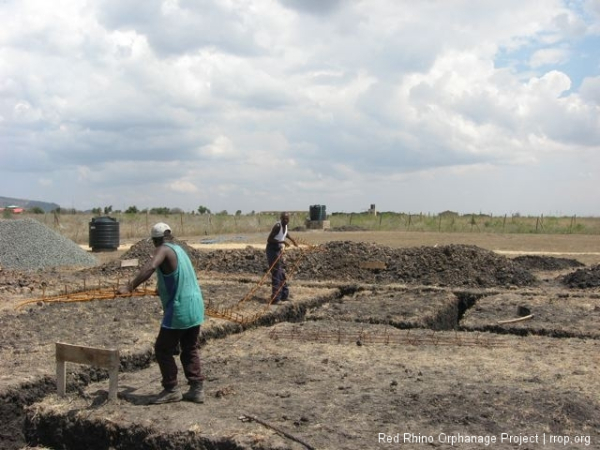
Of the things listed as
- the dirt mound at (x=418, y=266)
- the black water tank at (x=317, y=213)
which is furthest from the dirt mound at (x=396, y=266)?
the black water tank at (x=317, y=213)

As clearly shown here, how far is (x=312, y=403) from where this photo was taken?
6.14 meters

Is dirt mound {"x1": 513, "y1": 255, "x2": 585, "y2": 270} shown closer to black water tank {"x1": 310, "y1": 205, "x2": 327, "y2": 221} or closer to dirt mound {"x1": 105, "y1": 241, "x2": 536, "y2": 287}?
dirt mound {"x1": 105, "y1": 241, "x2": 536, "y2": 287}

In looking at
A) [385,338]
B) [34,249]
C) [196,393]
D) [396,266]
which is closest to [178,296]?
[196,393]

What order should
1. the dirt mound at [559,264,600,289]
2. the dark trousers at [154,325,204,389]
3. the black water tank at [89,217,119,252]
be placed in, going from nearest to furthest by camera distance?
the dark trousers at [154,325,204,389]
the dirt mound at [559,264,600,289]
the black water tank at [89,217,119,252]

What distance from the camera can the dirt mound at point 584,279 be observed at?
15523 mm

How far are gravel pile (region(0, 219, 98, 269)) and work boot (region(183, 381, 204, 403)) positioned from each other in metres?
14.8

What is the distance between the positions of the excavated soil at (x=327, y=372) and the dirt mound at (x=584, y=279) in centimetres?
127

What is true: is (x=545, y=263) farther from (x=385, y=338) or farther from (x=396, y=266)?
(x=385, y=338)

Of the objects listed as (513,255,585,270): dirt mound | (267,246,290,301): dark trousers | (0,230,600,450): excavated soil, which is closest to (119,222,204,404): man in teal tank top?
(0,230,600,450): excavated soil

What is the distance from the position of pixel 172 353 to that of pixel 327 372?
194cm

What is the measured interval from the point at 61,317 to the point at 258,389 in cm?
514

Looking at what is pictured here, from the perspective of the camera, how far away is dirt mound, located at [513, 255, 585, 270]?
1998cm

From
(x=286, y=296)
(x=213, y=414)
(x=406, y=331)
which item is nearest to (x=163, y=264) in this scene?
(x=213, y=414)

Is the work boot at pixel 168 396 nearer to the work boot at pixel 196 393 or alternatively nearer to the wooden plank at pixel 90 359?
the work boot at pixel 196 393
